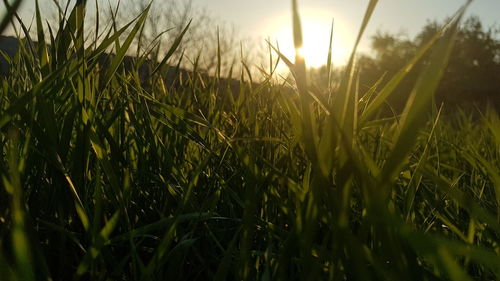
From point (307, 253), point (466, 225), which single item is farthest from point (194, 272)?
point (466, 225)

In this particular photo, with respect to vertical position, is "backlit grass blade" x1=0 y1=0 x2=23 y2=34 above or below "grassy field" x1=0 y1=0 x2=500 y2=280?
above

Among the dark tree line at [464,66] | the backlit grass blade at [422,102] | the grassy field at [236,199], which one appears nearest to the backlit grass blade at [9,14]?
the grassy field at [236,199]

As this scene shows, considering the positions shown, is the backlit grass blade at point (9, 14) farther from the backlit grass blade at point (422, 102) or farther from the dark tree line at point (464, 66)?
the dark tree line at point (464, 66)

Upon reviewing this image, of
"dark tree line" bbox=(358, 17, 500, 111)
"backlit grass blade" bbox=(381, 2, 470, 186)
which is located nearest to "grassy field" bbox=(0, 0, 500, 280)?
"backlit grass blade" bbox=(381, 2, 470, 186)

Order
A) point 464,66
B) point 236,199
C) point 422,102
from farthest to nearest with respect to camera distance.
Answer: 1. point 464,66
2. point 236,199
3. point 422,102

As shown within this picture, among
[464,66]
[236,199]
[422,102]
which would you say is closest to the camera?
[422,102]

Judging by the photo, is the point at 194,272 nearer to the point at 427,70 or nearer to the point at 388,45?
the point at 427,70

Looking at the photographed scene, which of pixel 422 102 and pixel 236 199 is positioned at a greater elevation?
pixel 422 102

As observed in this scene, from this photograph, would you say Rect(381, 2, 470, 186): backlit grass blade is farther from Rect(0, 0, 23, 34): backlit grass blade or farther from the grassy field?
Rect(0, 0, 23, 34): backlit grass blade

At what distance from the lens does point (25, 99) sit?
342mm

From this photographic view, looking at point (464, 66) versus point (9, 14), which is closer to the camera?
point (9, 14)

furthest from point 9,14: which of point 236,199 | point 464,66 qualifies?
point 464,66

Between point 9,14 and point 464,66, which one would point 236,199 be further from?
point 464,66

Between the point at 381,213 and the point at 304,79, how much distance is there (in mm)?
82
